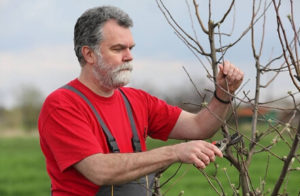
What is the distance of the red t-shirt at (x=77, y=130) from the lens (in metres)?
3.30

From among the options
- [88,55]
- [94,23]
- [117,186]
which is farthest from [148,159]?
[94,23]

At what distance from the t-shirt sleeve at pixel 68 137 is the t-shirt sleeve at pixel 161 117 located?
82cm

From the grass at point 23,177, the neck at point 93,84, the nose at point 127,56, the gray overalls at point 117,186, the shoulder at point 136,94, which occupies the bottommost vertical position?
the grass at point 23,177

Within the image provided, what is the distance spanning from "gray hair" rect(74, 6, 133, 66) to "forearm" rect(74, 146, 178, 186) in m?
0.89

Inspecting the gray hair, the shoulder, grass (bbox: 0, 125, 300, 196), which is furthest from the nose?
grass (bbox: 0, 125, 300, 196)

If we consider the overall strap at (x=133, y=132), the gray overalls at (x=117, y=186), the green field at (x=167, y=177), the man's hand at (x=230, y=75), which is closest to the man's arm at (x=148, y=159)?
the man's hand at (x=230, y=75)

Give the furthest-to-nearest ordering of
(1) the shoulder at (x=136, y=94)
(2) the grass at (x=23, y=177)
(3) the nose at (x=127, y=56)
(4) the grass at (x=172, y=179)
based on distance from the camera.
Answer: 1. (2) the grass at (x=23, y=177)
2. (4) the grass at (x=172, y=179)
3. (1) the shoulder at (x=136, y=94)
4. (3) the nose at (x=127, y=56)

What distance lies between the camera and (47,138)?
11.3 feet

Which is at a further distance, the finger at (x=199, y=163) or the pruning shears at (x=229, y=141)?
the pruning shears at (x=229, y=141)

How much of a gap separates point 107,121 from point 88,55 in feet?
1.59

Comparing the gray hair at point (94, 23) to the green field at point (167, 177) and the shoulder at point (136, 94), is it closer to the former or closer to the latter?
the shoulder at point (136, 94)

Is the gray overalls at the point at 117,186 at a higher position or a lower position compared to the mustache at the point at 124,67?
lower

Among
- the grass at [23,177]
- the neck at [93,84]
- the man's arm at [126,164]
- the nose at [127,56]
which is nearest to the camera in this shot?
the man's arm at [126,164]

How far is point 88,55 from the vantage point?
12.3 feet
